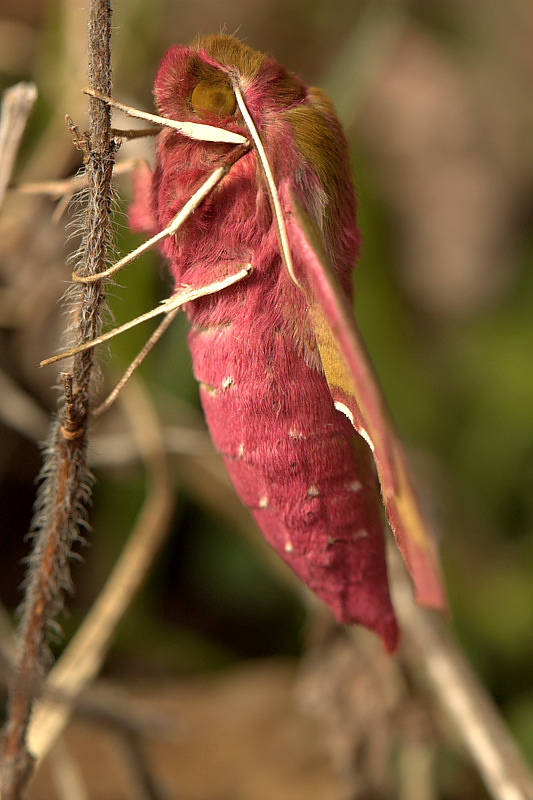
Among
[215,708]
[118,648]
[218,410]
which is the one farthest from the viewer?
[118,648]

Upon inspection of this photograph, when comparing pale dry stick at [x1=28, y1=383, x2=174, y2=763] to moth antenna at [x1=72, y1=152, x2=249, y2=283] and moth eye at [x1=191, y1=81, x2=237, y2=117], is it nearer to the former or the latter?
moth antenna at [x1=72, y1=152, x2=249, y2=283]

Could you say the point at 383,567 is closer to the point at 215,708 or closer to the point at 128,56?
the point at 215,708

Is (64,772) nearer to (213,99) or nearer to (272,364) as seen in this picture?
(272,364)

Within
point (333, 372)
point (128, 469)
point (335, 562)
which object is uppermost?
point (333, 372)

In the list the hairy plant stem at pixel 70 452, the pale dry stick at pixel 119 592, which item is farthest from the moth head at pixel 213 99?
the pale dry stick at pixel 119 592

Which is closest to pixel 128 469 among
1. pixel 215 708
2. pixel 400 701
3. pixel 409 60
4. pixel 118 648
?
pixel 118 648

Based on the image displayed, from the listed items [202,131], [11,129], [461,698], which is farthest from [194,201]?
[461,698]
